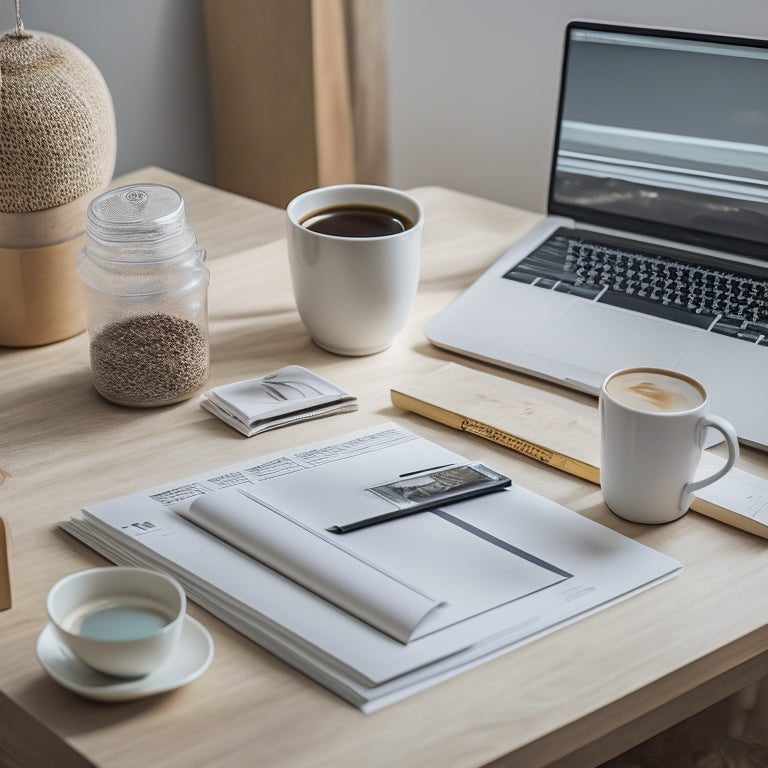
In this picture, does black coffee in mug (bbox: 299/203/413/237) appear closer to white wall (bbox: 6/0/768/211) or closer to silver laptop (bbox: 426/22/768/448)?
silver laptop (bbox: 426/22/768/448)

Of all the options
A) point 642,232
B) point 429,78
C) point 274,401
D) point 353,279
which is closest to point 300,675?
point 274,401

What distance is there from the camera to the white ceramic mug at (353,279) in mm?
977

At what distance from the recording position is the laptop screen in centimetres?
108

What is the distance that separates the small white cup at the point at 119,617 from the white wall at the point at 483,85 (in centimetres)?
118

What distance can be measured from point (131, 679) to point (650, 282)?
69 centimetres

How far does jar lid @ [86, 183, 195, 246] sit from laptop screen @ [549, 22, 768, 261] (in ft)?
1.56

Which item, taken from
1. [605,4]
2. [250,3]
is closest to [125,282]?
[605,4]

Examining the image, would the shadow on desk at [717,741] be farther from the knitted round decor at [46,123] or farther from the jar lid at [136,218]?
the knitted round decor at [46,123]

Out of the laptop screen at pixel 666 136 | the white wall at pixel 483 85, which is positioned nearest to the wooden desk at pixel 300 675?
the laptop screen at pixel 666 136

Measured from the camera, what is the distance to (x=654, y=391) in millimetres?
796

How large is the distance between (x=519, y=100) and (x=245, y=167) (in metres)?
0.63

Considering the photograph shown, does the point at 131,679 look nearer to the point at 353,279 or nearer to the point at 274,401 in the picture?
the point at 274,401

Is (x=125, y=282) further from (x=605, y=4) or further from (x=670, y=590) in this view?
(x=605, y=4)

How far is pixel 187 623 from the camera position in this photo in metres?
0.67
